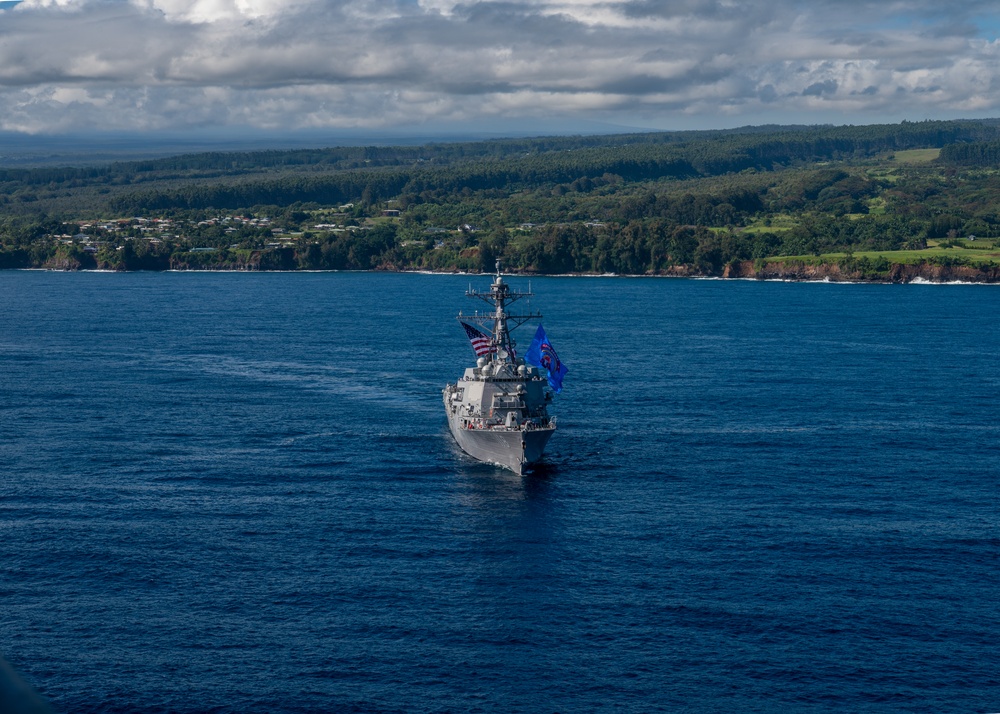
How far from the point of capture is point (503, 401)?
98.7m

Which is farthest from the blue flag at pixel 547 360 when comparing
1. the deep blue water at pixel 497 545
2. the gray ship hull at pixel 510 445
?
the gray ship hull at pixel 510 445

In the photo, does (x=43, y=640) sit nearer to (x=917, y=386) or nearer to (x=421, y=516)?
(x=421, y=516)

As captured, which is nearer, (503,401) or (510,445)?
(510,445)

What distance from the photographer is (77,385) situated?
128750 millimetres

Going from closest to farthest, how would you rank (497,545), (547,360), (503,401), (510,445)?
1. (497,545)
2. (510,445)
3. (503,401)
4. (547,360)

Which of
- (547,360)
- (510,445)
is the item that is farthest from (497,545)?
(547,360)

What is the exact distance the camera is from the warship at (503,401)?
94688 mm

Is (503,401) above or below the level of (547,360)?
below

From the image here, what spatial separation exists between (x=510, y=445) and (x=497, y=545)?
19380mm

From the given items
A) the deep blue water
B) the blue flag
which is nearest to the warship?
the blue flag

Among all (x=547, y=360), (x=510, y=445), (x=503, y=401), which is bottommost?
(x=510, y=445)

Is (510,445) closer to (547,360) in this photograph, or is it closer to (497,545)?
(547,360)

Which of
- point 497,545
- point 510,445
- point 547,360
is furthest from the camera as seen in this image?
point 547,360

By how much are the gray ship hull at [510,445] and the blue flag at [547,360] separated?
691 centimetres
